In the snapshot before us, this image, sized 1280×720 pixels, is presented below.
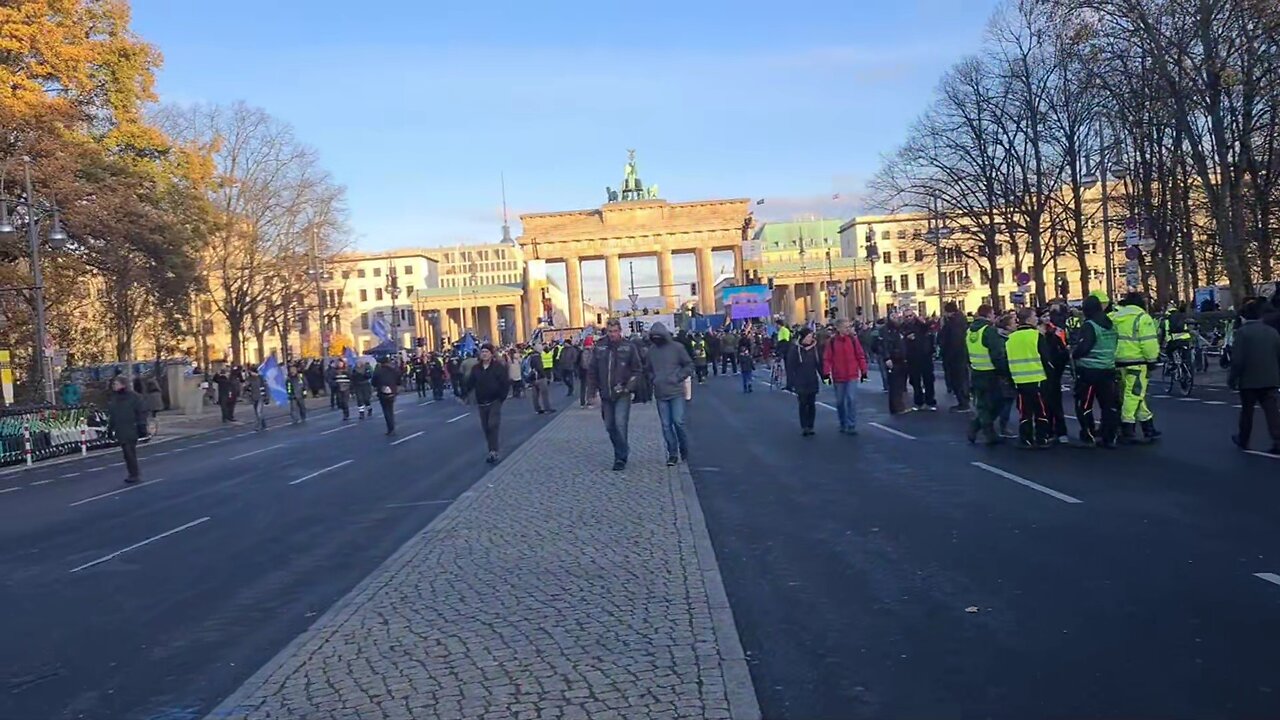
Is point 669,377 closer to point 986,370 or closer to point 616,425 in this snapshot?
point 616,425

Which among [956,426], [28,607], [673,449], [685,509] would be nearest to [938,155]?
[956,426]

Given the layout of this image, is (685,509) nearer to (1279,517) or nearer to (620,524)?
(620,524)

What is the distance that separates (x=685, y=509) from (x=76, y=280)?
108 feet

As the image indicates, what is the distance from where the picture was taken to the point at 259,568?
10125mm

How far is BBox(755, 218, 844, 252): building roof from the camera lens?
120 meters

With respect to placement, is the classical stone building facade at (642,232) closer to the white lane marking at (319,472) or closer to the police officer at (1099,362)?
the white lane marking at (319,472)

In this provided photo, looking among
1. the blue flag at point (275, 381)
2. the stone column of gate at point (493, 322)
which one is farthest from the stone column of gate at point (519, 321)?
the blue flag at point (275, 381)

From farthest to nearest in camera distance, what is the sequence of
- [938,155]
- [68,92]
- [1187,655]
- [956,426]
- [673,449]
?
[938,155] < [68,92] < [956,426] < [673,449] < [1187,655]

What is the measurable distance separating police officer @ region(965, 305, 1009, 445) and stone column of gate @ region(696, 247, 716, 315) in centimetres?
8119

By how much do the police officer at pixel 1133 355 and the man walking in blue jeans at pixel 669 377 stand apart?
4940mm

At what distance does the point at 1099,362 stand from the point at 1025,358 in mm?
872

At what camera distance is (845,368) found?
1777 centimetres

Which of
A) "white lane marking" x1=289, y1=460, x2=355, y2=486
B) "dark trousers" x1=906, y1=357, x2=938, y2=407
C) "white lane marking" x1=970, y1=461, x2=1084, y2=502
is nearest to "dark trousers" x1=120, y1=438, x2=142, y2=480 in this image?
"white lane marking" x1=289, y1=460, x2=355, y2=486

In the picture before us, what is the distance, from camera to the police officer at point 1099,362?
45.2 ft
